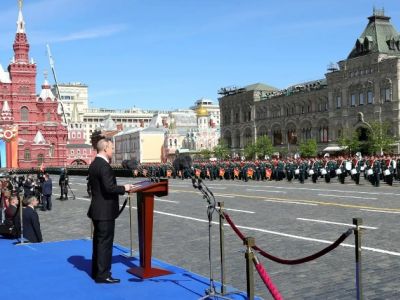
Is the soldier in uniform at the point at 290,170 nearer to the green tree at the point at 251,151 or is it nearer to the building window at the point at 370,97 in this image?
the building window at the point at 370,97

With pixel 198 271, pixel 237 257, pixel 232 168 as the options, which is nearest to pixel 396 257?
pixel 237 257

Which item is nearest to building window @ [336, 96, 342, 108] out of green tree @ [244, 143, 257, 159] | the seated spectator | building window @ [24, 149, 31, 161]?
green tree @ [244, 143, 257, 159]

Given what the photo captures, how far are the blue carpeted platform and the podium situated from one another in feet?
0.56

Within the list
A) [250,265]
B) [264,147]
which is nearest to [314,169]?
[250,265]

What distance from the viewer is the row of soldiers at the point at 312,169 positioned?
89.5 feet

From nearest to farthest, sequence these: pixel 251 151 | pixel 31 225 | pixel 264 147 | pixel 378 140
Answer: pixel 31 225
pixel 378 140
pixel 264 147
pixel 251 151

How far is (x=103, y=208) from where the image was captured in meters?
7.32

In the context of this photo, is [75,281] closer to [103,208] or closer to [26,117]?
[103,208]

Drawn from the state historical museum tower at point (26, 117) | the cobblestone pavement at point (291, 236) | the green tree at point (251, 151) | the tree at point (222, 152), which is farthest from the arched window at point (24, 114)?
the cobblestone pavement at point (291, 236)

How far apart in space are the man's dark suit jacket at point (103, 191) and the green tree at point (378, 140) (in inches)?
2002

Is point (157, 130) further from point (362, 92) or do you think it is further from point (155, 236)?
point (155, 236)

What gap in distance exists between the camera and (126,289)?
22.9 feet

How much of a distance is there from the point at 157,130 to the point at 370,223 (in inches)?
4564

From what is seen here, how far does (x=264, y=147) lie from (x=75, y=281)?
2969 inches
